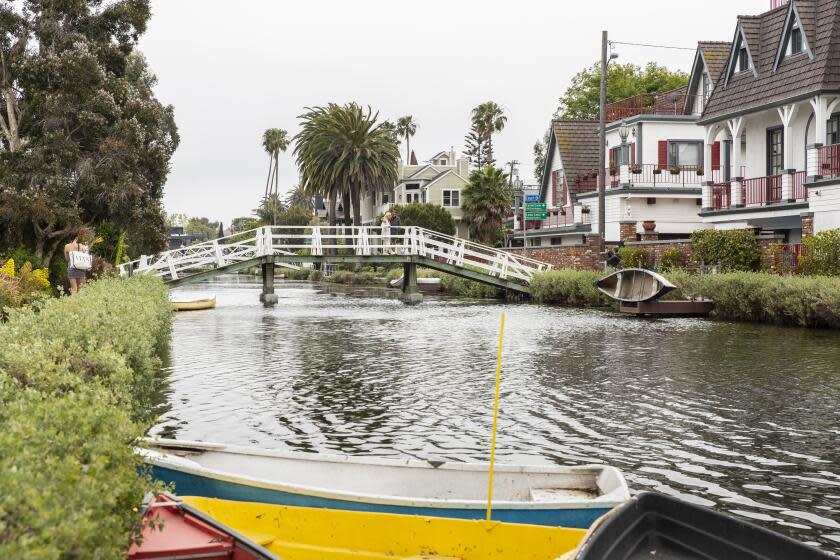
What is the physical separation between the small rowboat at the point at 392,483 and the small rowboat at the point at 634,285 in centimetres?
2329

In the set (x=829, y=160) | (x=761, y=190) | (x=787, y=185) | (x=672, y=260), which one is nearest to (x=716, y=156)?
(x=761, y=190)

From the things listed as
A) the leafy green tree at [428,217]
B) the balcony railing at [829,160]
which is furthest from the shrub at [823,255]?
the leafy green tree at [428,217]

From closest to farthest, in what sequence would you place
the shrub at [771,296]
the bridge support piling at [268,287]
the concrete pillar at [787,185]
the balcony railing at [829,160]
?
1. the shrub at [771,296]
2. the balcony railing at [829,160]
3. the concrete pillar at [787,185]
4. the bridge support piling at [268,287]

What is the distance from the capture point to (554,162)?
57.5m

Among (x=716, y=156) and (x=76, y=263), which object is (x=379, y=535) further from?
(x=716, y=156)

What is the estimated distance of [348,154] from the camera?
2852 inches

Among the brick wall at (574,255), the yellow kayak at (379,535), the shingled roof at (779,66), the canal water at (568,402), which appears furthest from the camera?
the brick wall at (574,255)

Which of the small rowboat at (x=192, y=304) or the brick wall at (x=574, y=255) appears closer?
the small rowboat at (x=192, y=304)

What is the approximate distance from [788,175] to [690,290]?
557cm

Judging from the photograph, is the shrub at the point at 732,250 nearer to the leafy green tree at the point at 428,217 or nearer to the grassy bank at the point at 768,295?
the grassy bank at the point at 768,295

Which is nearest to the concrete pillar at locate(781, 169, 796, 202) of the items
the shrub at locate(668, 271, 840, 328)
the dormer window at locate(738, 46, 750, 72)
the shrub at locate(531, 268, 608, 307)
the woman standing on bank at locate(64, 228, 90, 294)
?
the shrub at locate(668, 271, 840, 328)

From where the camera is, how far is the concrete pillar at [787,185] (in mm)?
32344

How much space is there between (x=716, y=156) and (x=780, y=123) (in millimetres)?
6551

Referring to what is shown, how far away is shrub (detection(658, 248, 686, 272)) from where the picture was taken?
35.3 metres
